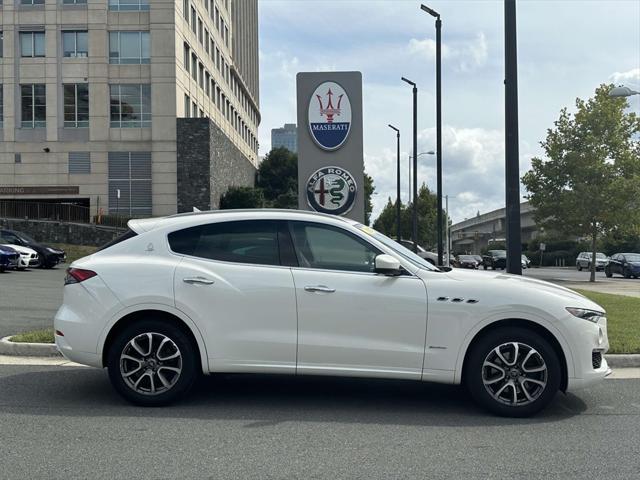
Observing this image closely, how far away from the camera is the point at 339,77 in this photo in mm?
11258

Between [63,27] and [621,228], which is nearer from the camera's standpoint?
[621,228]

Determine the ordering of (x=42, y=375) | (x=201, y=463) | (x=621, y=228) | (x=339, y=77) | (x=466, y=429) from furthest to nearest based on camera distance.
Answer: (x=621, y=228) < (x=339, y=77) < (x=42, y=375) < (x=466, y=429) < (x=201, y=463)

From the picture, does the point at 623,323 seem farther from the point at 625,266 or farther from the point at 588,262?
the point at 588,262

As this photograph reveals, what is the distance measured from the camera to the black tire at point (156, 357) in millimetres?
5863

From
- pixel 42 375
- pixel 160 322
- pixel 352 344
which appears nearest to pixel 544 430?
pixel 352 344

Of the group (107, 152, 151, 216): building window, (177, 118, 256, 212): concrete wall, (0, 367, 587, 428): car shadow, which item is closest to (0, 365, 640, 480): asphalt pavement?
(0, 367, 587, 428): car shadow

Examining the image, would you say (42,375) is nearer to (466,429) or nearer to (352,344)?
(352,344)

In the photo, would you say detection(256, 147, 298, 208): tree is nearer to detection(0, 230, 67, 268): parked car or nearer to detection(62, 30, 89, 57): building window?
detection(62, 30, 89, 57): building window

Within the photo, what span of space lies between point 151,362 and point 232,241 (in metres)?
1.30

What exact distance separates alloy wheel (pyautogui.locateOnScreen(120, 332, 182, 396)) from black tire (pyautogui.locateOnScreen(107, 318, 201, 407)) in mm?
19

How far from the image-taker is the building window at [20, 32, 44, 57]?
43.5 meters

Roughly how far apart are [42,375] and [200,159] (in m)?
38.2

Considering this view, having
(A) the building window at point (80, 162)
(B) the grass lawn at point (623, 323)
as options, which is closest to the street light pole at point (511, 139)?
(B) the grass lawn at point (623, 323)

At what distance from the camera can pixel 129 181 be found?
144 ft
